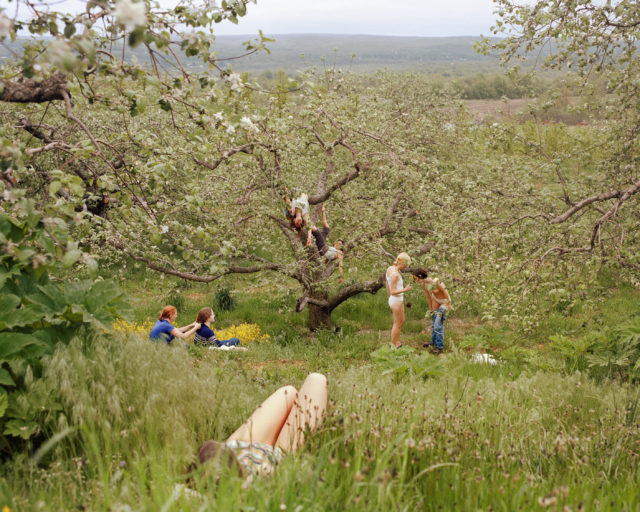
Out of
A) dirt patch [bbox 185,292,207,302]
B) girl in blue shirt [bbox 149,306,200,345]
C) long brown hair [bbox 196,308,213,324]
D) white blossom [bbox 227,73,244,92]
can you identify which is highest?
white blossom [bbox 227,73,244,92]

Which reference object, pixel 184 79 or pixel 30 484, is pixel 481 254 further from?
pixel 30 484

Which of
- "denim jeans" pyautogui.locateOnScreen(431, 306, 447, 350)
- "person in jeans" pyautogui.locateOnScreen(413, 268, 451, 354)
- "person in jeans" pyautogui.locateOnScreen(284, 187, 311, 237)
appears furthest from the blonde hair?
"person in jeans" pyautogui.locateOnScreen(284, 187, 311, 237)

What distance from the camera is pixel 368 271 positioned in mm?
13953

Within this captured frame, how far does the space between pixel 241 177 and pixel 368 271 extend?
5.53 meters

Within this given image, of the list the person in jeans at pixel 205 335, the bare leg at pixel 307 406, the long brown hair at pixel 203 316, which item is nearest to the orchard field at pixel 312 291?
the bare leg at pixel 307 406

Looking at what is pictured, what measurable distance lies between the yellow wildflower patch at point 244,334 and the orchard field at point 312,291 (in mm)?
54

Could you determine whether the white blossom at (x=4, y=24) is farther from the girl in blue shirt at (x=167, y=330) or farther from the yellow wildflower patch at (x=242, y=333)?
the yellow wildflower patch at (x=242, y=333)

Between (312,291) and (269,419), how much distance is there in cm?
705

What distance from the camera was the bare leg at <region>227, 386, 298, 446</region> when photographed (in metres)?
3.22

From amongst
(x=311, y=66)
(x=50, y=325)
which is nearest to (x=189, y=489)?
(x=50, y=325)

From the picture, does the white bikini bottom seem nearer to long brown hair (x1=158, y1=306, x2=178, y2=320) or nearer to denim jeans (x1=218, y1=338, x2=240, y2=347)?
denim jeans (x1=218, y1=338, x2=240, y2=347)

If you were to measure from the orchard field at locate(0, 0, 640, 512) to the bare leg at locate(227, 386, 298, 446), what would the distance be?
0.18 meters

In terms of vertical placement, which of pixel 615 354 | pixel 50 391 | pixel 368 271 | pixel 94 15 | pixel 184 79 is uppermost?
pixel 94 15

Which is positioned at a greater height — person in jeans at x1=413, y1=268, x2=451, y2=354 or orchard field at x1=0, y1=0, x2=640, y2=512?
orchard field at x1=0, y1=0, x2=640, y2=512
